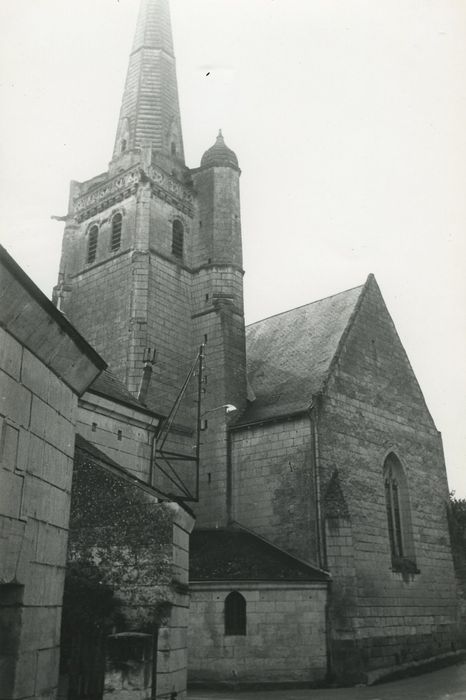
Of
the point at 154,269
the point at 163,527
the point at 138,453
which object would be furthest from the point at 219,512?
the point at 163,527

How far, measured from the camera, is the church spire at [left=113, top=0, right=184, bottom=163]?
28078 millimetres

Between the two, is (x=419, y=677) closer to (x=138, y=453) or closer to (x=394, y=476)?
(x=394, y=476)

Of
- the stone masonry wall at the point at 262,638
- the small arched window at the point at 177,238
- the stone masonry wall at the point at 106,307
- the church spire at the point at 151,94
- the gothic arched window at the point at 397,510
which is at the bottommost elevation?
the stone masonry wall at the point at 262,638

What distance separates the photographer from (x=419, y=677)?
19.0 m

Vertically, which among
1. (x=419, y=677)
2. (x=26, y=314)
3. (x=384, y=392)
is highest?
(x=384, y=392)

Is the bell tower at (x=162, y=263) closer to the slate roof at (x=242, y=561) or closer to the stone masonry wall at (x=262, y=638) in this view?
the slate roof at (x=242, y=561)

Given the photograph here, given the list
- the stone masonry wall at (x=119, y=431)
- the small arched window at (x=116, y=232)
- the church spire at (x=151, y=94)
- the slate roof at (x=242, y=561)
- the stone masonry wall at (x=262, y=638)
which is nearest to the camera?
the stone masonry wall at (x=119, y=431)

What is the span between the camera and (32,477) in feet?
20.7

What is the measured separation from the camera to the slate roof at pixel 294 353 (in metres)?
21.7

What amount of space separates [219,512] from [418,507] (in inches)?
281

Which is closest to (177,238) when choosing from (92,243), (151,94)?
(92,243)

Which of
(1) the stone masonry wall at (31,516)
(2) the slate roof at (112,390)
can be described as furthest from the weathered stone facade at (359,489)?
(1) the stone masonry wall at (31,516)

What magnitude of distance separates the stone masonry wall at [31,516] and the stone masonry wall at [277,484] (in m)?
12.9

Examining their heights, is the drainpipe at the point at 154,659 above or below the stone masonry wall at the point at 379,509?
below
